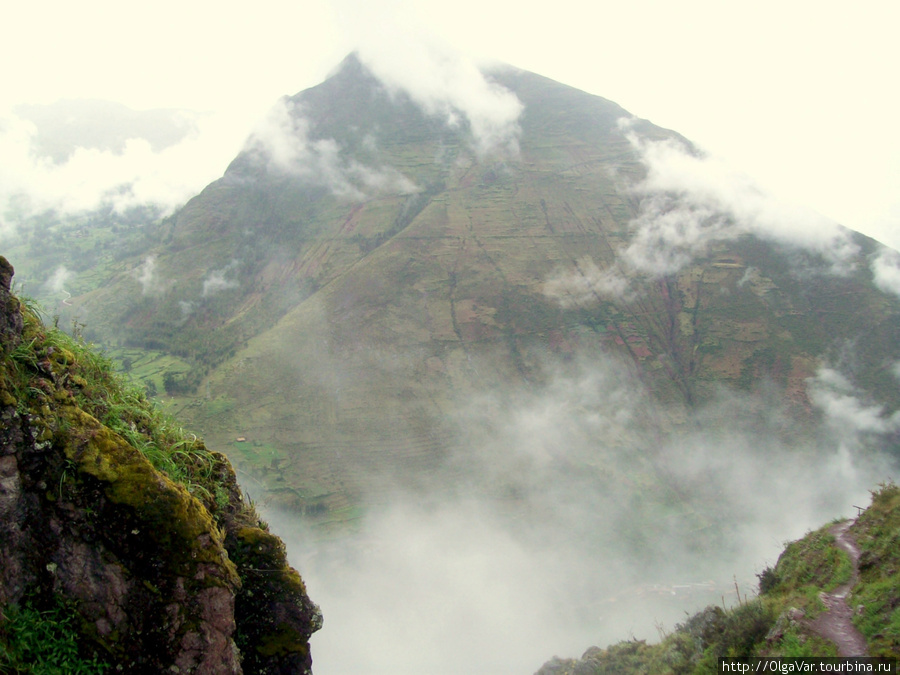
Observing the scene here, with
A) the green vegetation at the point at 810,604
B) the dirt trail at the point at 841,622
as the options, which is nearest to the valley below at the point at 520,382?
the green vegetation at the point at 810,604

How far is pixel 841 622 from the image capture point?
13.5 m

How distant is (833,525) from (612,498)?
9002 cm

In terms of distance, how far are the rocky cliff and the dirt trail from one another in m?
14.9

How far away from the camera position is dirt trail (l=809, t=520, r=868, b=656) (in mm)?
12523

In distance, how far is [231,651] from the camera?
7.87m

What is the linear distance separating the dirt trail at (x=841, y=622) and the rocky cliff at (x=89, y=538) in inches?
588

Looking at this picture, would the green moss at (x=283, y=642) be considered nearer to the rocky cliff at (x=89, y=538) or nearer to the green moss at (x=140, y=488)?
the rocky cliff at (x=89, y=538)

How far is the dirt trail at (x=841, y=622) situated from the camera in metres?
12.5

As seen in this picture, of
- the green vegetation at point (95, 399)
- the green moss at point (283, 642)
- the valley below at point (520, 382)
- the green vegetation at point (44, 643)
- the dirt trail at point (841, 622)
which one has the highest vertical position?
the valley below at point (520, 382)

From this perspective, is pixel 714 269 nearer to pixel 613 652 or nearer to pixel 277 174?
pixel 613 652

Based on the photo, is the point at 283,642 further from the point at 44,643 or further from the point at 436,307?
the point at 436,307

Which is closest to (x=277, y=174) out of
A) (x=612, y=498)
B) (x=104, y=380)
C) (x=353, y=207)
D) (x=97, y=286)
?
(x=353, y=207)

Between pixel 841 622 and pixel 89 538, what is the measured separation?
18249 mm

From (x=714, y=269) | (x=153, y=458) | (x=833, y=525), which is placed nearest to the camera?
(x=153, y=458)
